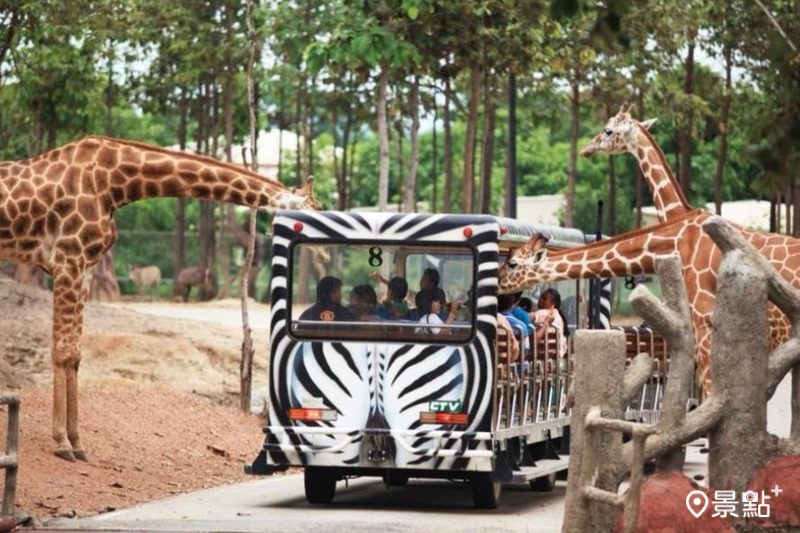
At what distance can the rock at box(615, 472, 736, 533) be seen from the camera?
11680mm

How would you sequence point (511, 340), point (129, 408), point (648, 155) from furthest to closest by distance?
point (129, 408) → point (648, 155) → point (511, 340)

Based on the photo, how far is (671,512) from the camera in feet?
38.4

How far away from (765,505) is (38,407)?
1013 centimetres

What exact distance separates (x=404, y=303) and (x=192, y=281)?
33.8 m

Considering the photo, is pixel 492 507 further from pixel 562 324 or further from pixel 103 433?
pixel 103 433

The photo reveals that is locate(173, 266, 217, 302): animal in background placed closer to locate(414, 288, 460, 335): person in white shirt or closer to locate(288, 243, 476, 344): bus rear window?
locate(288, 243, 476, 344): bus rear window

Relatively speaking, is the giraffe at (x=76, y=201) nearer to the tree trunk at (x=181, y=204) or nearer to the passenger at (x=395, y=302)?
the passenger at (x=395, y=302)

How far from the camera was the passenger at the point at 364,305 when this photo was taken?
1605cm

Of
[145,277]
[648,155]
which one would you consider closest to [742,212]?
[145,277]

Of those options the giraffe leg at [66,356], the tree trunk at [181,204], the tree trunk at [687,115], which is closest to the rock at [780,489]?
the giraffe leg at [66,356]

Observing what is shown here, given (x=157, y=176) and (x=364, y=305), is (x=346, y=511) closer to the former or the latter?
(x=364, y=305)

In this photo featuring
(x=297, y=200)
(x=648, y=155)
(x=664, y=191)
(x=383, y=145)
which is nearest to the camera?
(x=297, y=200)

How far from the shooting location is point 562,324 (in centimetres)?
1883

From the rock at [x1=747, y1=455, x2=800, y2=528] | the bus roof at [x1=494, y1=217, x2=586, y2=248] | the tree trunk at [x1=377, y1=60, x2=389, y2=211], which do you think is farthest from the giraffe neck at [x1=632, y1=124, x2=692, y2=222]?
the rock at [x1=747, y1=455, x2=800, y2=528]
